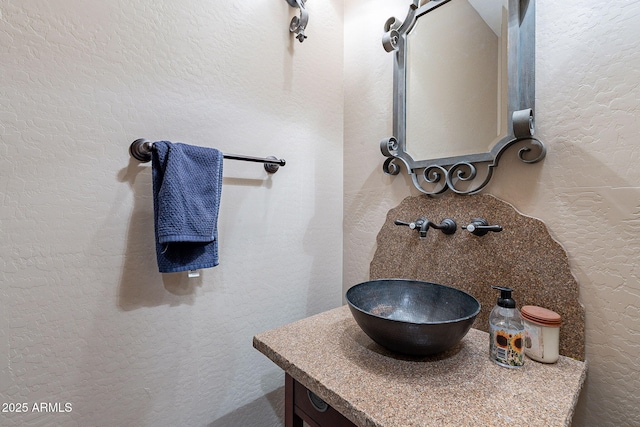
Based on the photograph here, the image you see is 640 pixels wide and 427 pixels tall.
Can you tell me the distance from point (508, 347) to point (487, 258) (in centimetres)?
29

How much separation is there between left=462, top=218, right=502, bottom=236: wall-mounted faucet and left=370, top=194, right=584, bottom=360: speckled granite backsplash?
0.06 feet

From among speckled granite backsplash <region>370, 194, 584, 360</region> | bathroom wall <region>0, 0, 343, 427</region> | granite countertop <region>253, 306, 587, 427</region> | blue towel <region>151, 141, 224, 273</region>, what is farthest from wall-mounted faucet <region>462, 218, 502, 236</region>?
blue towel <region>151, 141, 224, 273</region>

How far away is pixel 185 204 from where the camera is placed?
776mm

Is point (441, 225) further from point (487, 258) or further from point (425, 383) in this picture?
point (425, 383)

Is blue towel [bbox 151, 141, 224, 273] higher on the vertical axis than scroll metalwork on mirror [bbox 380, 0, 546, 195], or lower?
lower

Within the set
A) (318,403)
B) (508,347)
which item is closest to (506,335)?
(508,347)

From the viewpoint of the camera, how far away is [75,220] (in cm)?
72

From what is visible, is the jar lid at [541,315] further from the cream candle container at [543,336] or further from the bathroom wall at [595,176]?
the bathroom wall at [595,176]

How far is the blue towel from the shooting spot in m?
0.75

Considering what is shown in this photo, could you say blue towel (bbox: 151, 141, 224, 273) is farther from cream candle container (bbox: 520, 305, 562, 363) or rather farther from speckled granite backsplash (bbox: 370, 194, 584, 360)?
cream candle container (bbox: 520, 305, 562, 363)

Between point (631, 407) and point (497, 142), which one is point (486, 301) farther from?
point (497, 142)

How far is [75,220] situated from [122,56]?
478 mm

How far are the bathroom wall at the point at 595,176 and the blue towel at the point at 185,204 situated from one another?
0.90 metres

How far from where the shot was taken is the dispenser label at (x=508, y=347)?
65cm
